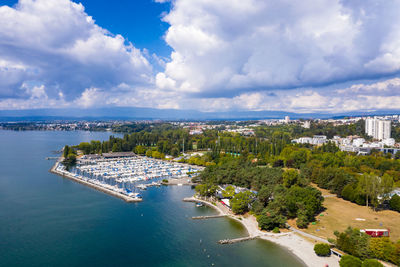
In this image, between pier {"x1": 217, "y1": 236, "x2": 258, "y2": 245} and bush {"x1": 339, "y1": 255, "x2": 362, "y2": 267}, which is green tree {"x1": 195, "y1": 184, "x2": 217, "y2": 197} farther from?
bush {"x1": 339, "y1": 255, "x2": 362, "y2": 267}

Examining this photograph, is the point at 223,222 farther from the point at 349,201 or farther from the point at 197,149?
the point at 197,149

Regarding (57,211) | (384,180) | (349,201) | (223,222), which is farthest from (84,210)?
(384,180)

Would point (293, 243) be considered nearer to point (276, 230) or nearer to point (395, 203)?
point (276, 230)

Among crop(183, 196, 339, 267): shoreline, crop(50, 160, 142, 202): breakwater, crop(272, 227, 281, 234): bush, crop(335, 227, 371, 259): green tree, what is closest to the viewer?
crop(335, 227, 371, 259): green tree

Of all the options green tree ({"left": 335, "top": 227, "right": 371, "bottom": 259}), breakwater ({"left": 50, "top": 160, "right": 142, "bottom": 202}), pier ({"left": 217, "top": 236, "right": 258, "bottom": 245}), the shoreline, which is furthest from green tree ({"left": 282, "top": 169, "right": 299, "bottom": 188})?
breakwater ({"left": 50, "top": 160, "right": 142, "bottom": 202})

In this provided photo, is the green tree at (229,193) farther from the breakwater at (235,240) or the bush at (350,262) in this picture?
the bush at (350,262)

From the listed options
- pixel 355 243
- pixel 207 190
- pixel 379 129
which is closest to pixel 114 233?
pixel 207 190

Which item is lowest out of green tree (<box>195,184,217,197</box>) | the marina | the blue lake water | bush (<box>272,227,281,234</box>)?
the blue lake water
